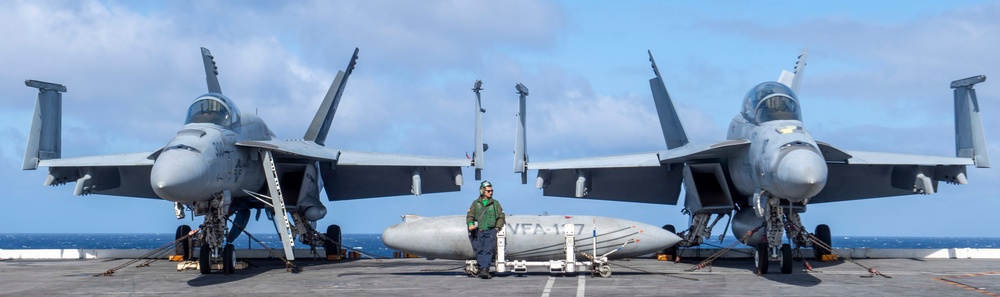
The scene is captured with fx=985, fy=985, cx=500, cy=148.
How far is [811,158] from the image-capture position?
47.7 feet

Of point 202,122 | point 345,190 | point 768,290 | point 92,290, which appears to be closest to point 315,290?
point 92,290

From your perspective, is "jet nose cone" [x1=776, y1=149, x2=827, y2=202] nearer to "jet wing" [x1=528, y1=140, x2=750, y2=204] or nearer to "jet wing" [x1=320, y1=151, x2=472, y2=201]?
"jet wing" [x1=528, y1=140, x2=750, y2=204]

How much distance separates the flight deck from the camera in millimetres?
13469

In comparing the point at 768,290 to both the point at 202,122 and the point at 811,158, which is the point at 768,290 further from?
the point at 202,122

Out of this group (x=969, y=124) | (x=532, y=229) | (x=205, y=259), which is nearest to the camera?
(x=205, y=259)

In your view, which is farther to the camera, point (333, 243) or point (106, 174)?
point (333, 243)

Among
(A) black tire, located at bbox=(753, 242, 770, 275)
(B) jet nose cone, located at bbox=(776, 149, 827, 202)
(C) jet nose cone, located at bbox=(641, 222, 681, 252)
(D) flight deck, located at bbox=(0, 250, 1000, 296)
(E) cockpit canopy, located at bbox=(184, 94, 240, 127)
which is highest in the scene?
(E) cockpit canopy, located at bbox=(184, 94, 240, 127)

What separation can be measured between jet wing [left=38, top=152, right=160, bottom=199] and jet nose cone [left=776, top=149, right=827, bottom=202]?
11.8m

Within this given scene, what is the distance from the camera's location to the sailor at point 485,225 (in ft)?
Answer: 53.6

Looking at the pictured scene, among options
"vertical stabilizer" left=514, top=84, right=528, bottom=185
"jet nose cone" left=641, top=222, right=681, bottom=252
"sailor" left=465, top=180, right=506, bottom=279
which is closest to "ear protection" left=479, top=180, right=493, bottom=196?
"sailor" left=465, top=180, right=506, bottom=279

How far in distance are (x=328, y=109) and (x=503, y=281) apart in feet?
38.1

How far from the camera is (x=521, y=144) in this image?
75.8 ft

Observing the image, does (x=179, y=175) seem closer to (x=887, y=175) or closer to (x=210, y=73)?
(x=210, y=73)

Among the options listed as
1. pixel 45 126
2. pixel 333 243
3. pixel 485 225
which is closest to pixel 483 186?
pixel 485 225
